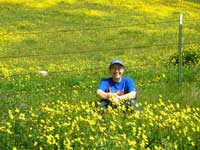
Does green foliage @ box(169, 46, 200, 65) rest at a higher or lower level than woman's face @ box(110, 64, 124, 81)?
lower

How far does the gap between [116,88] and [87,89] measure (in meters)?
2.75

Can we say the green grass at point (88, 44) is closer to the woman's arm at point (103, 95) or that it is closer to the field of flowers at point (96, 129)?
the woman's arm at point (103, 95)

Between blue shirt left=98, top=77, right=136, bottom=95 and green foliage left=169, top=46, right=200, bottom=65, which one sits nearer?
blue shirt left=98, top=77, right=136, bottom=95

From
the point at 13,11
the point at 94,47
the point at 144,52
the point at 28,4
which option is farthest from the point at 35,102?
the point at 28,4

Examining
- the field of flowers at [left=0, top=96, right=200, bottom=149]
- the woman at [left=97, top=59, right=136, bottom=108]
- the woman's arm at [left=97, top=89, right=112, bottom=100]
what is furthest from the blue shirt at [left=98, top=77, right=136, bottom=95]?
the field of flowers at [left=0, top=96, right=200, bottom=149]

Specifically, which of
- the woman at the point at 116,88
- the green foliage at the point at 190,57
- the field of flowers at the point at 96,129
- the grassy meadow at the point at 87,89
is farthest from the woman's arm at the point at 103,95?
the green foliage at the point at 190,57

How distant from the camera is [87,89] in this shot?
11.1 meters

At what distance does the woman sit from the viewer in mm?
8047

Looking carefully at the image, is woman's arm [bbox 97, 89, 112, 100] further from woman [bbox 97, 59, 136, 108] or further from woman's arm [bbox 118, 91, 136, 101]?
woman's arm [bbox 118, 91, 136, 101]

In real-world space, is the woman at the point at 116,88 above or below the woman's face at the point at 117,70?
below

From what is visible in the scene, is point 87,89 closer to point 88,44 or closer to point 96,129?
point 96,129

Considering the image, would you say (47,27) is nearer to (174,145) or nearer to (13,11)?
(13,11)

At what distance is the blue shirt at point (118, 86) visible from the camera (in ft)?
27.4

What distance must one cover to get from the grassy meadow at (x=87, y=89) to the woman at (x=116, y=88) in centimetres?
26
